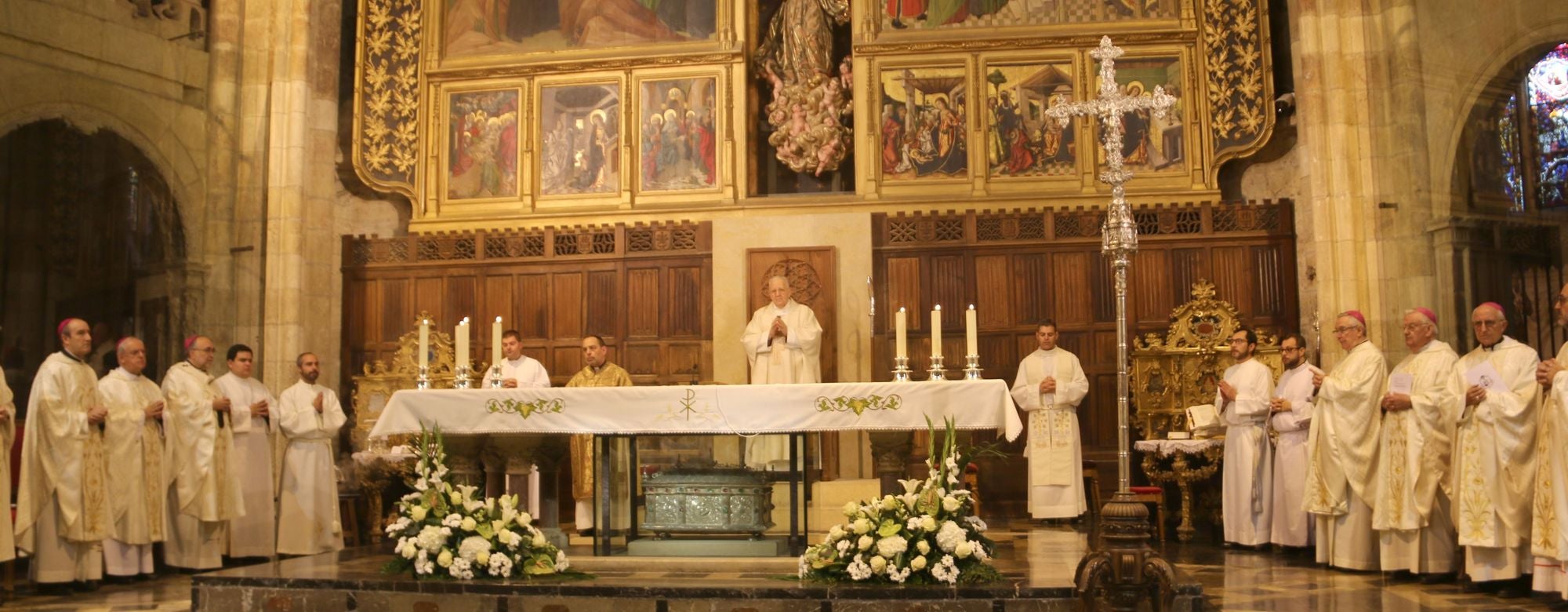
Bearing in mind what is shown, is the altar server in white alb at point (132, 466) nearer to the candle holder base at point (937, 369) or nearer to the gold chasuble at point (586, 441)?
the gold chasuble at point (586, 441)

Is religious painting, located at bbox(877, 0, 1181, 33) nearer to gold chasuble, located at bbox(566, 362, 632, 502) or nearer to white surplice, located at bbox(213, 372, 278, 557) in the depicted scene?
gold chasuble, located at bbox(566, 362, 632, 502)

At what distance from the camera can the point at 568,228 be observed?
514 inches

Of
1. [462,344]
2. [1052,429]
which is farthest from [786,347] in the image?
[462,344]

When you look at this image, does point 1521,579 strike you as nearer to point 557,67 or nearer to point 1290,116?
point 1290,116

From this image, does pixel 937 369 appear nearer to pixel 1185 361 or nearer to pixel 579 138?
pixel 1185 361

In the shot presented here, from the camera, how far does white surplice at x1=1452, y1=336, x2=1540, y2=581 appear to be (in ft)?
24.7

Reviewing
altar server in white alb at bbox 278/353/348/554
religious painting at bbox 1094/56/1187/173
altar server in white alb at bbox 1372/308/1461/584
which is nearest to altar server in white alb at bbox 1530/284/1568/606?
altar server in white alb at bbox 1372/308/1461/584

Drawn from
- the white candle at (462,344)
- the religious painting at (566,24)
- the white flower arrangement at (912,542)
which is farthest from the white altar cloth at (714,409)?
the religious painting at (566,24)

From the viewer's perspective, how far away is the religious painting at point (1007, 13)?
12.8m

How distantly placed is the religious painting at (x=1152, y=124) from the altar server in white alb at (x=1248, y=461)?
2692 millimetres

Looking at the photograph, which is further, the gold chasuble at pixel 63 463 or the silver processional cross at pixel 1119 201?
the gold chasuble at pixel 63 463

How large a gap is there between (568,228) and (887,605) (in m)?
7.43

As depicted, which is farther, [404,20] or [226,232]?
[404,20]

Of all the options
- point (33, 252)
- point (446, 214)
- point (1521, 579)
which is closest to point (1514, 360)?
point (1521, 579)
